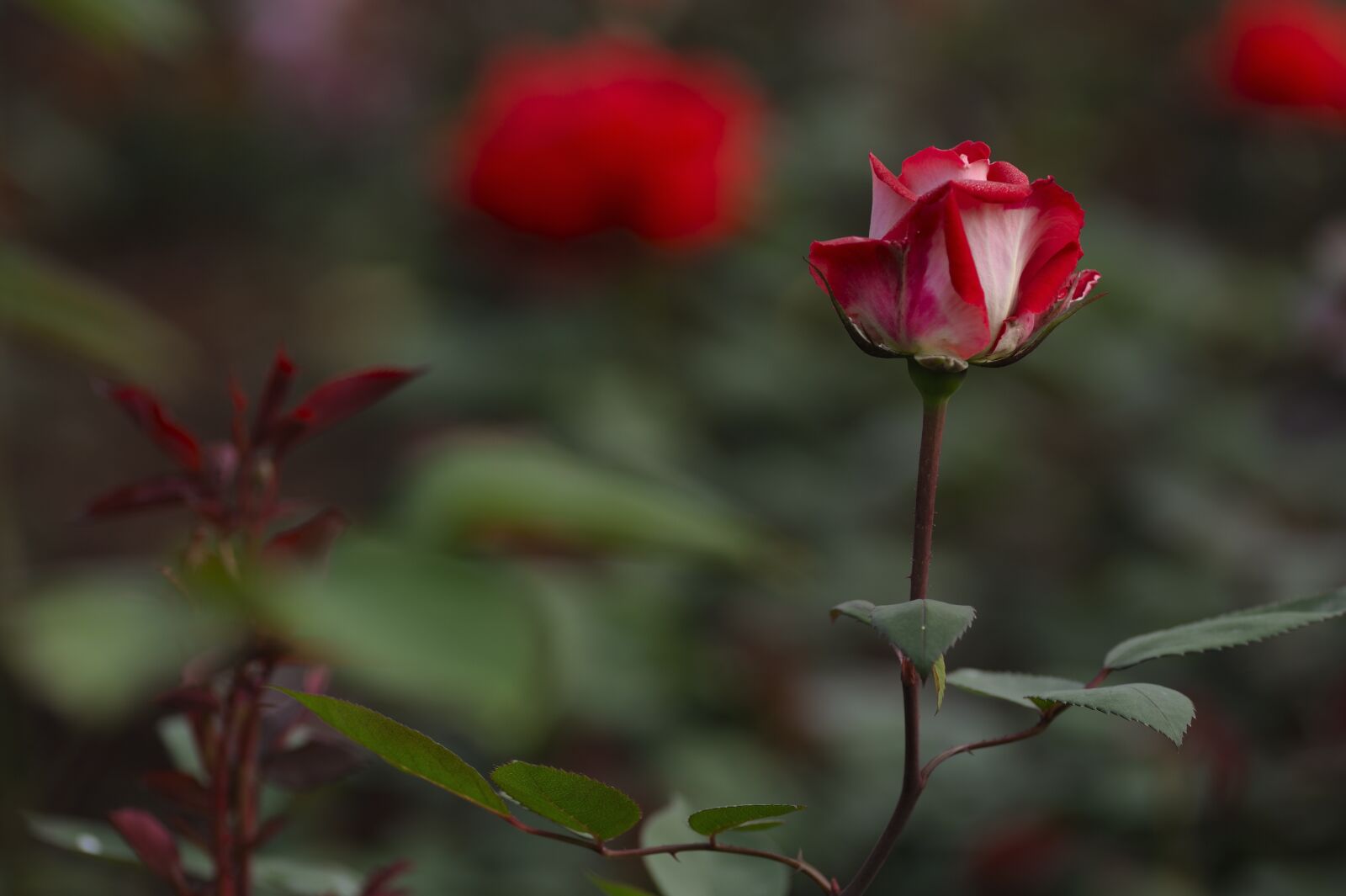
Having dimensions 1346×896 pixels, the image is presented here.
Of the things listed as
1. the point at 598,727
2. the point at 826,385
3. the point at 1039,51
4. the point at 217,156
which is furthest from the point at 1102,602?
the point at 217,156

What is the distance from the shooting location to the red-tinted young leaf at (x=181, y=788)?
272 mm

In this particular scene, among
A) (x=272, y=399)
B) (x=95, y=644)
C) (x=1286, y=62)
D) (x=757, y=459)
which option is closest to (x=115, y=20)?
(x=95, y=644)

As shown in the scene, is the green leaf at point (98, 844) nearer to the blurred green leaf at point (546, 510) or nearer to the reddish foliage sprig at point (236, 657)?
the reddish foliage sprig at point (236, 657)

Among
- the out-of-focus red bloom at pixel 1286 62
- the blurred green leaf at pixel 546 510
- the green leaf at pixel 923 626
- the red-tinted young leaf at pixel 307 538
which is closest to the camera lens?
the green leaf at pixel 923 626

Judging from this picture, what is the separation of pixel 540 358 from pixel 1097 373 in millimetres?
519

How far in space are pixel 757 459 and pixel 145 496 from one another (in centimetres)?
100

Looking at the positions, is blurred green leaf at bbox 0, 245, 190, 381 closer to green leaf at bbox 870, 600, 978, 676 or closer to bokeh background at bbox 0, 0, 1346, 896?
bokeh background at bbox 0, 0, 1346, 896

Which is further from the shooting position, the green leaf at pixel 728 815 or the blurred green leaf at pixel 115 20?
the blurred green leaf at pixel 115 20

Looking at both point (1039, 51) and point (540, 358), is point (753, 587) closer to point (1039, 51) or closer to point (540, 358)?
point (540, 358)

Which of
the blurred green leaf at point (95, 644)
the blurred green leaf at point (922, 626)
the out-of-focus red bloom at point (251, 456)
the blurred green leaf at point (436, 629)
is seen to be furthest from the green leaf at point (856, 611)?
the blurred green leaf at point (95, 644)

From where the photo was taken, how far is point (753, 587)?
1161 millimetres

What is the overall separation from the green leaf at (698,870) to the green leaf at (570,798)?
0.03 metres

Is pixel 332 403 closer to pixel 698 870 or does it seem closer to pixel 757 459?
pixel 698 870

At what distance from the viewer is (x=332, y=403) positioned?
0.92ft
